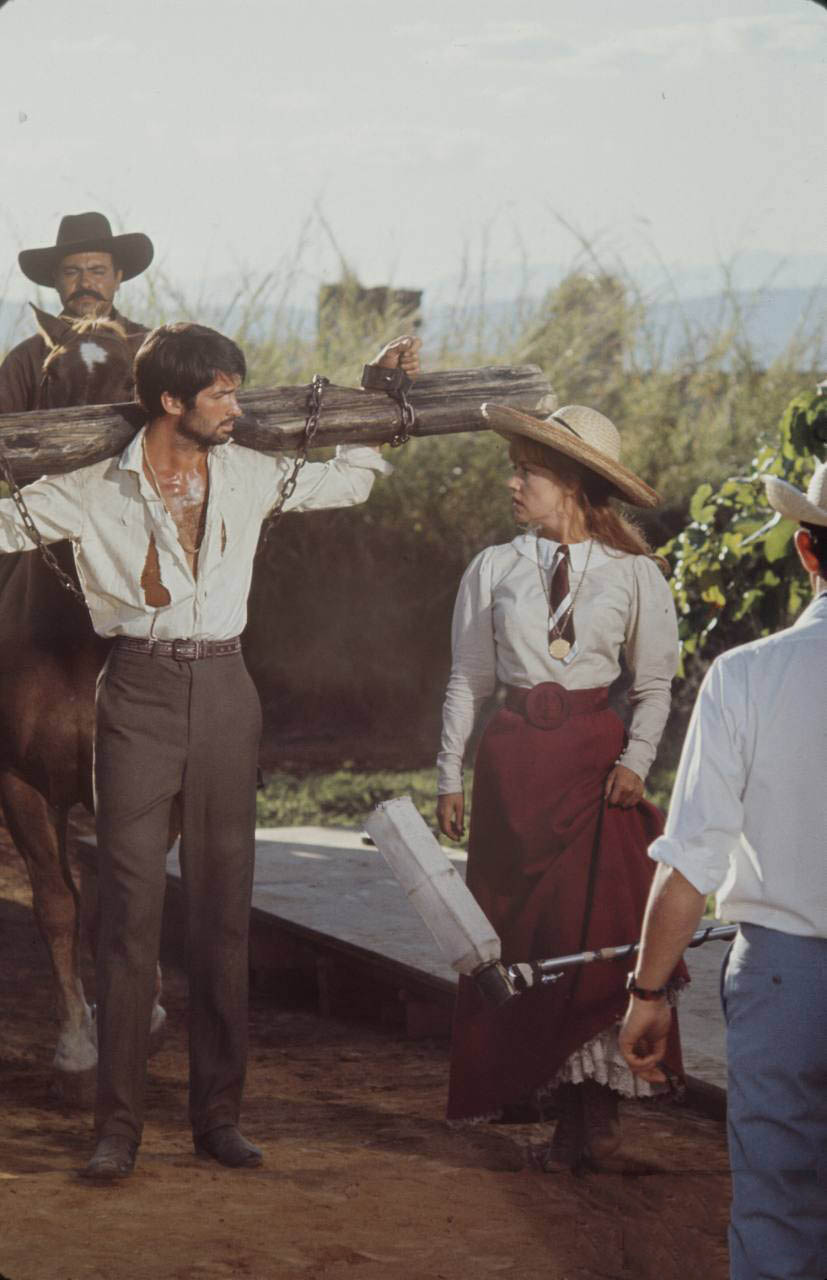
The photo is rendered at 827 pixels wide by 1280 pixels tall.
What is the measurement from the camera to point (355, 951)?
664 cm

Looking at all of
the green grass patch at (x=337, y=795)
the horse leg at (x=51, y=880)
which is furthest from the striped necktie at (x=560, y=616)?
the green grass patch at (x=337, y=795)

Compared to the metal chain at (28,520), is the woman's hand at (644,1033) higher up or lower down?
lower down

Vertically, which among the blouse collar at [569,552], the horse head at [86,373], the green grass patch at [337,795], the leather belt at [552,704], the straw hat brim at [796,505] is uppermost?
the horse head at [86,373]

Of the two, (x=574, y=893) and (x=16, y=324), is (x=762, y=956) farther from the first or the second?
(x=16, y=324)

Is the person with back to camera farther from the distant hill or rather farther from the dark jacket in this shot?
the distant hill

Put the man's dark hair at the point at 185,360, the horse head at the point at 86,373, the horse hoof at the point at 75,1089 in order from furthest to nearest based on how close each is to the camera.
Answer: the horse hoof at the point at 75,1089 < the horse head at the point at 86,373 < the man's dark hair at the point at 185,360

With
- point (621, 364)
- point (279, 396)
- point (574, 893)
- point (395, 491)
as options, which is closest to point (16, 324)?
point (395, 491)

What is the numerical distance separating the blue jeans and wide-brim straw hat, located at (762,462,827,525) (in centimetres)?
69

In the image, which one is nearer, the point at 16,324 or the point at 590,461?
the point at 590,461

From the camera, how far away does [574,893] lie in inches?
190

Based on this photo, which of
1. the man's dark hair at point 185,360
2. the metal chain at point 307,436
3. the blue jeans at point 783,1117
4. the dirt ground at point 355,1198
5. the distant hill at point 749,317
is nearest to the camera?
the blue jeans at point 783,1117

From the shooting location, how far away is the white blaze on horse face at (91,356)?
5527 millimetres

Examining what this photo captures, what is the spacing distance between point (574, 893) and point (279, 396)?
5.11 feet

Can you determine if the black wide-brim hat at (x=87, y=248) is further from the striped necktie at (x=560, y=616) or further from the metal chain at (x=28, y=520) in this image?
the striped necktie at (x=560, y=616)
